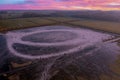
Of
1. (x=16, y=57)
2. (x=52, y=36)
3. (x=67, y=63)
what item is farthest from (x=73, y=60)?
(x=52, y=36)

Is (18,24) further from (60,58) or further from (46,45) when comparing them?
(60,58)

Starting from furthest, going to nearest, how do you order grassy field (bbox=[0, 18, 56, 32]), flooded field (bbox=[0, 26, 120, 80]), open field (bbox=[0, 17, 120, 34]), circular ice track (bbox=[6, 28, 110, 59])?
grassy field (bbox=[0, 18, 56, 32]) < open field (bbox=[0, 17, 120, 34]) < circular ice track (bbox=[6, 28, 110, 59]) < flooded field (bbox=[0, 26, 120, 80])

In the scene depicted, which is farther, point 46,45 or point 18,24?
point 18,24

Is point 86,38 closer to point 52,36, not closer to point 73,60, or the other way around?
point 52,36

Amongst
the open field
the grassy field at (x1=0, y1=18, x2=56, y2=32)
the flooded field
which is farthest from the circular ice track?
the grassy field at (x1=0, y1=18, x2=56, y2=32)

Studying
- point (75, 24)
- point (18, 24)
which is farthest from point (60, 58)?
point (18, 24)

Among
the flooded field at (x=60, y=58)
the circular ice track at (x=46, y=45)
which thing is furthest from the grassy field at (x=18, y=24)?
the flooded field at (x=60, y=58)

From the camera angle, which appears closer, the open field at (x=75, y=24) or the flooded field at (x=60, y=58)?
the flooded field at (x=60, y=58)

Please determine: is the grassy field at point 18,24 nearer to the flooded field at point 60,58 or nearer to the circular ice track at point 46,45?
the circular ice track at point 46,45

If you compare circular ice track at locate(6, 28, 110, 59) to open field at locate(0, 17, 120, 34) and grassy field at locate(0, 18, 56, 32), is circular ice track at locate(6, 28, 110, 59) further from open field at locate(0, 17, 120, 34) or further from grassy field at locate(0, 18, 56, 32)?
grassy field at locate(0, 18, 56, 32)
